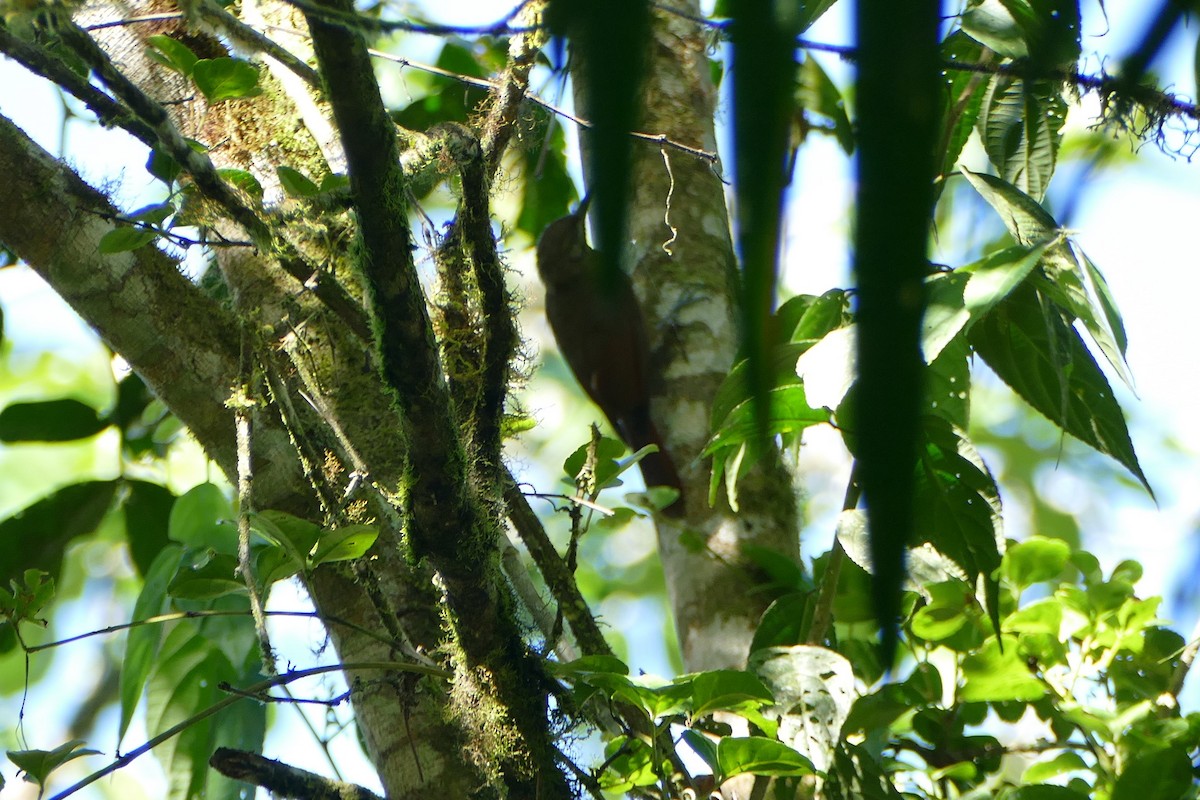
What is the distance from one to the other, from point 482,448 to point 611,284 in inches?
33.5

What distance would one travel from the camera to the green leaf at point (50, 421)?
183cm

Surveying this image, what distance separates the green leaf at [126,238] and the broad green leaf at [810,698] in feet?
2.90

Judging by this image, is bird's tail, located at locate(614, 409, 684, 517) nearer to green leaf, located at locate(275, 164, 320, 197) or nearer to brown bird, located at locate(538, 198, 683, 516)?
brown bird, located at locate(538, 198, 683, 516)

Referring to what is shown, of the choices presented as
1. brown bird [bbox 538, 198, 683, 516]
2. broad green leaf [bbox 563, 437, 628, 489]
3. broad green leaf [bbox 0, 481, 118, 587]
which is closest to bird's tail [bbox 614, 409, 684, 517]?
brown bird [bbox 538, 198, 683, 516]

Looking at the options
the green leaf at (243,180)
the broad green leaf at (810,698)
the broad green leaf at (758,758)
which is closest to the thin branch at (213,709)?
the broad green leaf at (758,758)

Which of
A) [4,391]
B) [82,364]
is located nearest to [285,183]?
[82,364]

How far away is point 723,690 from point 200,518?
0.86 m

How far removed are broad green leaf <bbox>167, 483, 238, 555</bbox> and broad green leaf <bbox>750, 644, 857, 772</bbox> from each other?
79 cm

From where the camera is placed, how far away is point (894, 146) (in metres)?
0.26

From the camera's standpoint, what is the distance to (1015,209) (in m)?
1.13

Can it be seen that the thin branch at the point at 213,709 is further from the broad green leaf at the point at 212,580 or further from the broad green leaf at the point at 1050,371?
the broad green leaf at the point at 1050,371

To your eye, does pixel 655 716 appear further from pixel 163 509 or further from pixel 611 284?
pixel 163 509

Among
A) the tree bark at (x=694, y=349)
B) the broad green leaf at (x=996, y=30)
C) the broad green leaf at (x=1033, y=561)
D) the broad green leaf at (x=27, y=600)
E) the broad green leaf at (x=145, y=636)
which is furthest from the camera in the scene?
the tree bark at (x=694, y=349)

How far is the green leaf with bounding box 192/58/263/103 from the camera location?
47.5 inches
